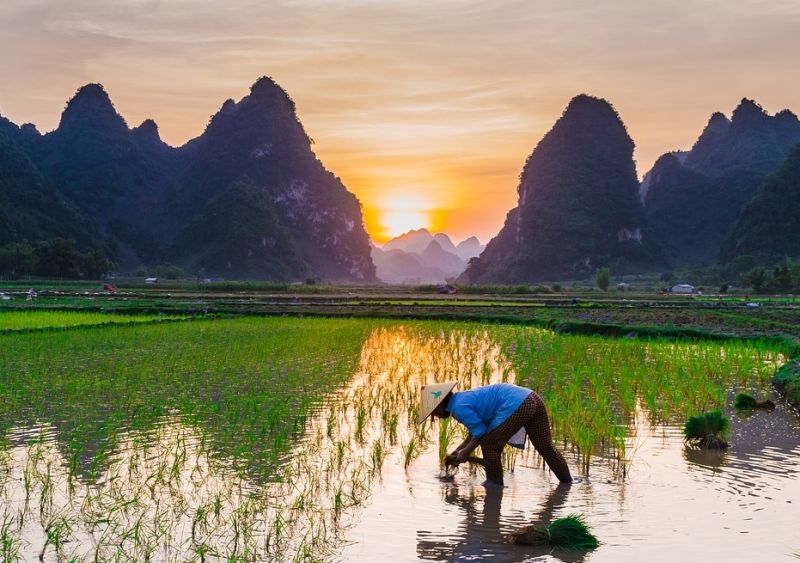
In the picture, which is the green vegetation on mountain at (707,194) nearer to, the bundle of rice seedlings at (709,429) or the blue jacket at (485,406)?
the bundle of rice seedlings at (709,429)

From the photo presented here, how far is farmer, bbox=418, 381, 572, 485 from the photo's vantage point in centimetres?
636

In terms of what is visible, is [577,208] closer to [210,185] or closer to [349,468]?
[210,185]

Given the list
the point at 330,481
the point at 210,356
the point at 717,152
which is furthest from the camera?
the point at 717,152

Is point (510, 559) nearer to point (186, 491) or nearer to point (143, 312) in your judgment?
point (186, 491)

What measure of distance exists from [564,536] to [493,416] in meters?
1.50

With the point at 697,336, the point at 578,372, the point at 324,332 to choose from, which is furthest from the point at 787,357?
the point at 324,332

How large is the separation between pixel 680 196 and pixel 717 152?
4075 centimetres

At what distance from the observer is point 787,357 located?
16.3 metres

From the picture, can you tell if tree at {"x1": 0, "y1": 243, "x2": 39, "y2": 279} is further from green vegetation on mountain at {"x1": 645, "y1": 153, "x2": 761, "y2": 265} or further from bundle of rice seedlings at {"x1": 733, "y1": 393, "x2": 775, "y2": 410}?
green vegetation on mountain at {"x1": 645, "y1": 153, "x2": 761, "y2": 265}

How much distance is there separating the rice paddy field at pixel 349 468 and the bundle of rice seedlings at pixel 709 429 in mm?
187

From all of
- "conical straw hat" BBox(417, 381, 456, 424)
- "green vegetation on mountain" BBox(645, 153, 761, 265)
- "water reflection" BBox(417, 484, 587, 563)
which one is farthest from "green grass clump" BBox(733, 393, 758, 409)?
"green vegetation on mountain" BBox(645, 153, 761, 265)

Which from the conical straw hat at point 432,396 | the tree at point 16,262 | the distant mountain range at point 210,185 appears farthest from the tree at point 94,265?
the conical straw hat at point 432,396

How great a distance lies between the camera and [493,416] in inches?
254

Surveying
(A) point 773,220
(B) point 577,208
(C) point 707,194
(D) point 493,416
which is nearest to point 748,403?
(D) point 493,416
